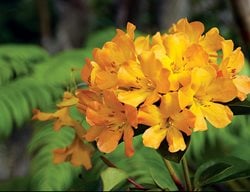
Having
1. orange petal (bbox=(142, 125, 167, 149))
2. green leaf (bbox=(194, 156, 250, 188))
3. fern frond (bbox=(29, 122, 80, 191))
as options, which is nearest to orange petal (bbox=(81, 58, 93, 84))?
orange petal (bbox=(142, 125, 167, 149))

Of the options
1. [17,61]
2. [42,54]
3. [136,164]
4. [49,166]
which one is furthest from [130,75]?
[42,54]

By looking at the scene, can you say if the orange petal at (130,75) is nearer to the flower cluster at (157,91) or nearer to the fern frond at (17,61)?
the flower cluster at (157,91)

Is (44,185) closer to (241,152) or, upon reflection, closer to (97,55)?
(241,152)

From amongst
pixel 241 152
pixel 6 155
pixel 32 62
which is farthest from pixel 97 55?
pixel 6 155

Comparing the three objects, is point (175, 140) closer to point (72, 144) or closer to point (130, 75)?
point (130, 75)

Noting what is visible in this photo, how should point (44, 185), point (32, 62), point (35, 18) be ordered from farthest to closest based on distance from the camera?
1. point (35, 18)
2. point (32, 62)
3. point (44, 185)

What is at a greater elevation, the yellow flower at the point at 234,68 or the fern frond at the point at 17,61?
the yellow flower at the point at 234,68

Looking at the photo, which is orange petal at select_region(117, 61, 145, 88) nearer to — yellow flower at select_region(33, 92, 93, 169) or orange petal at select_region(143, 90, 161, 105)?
orange petal at select_region(143, 90, 161, 105)

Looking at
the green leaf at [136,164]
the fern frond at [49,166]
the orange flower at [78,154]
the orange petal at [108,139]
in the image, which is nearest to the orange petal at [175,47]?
the orange petal at [108,139]
